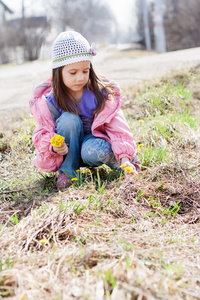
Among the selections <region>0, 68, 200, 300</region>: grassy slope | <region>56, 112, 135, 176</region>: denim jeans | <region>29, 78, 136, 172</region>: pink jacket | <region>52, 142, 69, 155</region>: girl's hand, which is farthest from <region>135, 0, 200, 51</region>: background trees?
<region>52, 142, 69, 155</region>: girl's hand

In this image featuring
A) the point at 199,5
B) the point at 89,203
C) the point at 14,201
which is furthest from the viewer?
the point at 199,5

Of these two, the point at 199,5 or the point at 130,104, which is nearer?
the point at 130,104

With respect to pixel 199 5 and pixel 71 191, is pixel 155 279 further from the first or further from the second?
pixel 199 5

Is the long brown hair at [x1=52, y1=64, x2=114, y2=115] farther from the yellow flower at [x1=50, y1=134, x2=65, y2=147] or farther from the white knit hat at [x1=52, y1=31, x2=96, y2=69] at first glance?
the yellow flower at [x1=50, y1=134, x2=65, y2=147]

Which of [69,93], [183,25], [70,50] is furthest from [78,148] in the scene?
[183,25]

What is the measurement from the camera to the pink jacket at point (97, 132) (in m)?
2.26

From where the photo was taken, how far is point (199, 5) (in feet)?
55.1

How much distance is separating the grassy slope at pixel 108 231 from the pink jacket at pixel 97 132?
169 millimetres

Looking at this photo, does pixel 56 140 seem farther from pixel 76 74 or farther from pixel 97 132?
pixel 76 74

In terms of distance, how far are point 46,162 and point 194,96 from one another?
251 centimetres

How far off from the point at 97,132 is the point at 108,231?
0.93 meters

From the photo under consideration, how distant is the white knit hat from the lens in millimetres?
2189

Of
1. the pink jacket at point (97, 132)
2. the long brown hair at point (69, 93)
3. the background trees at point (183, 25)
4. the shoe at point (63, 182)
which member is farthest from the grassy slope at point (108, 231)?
the background trees at point (183, 25)

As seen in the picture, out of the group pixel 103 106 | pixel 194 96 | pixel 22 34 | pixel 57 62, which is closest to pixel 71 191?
pixel 103 106
